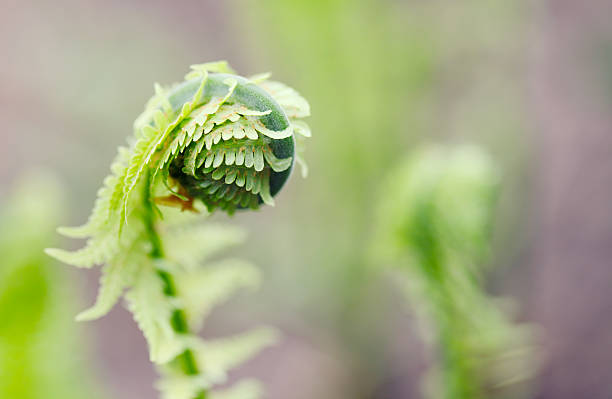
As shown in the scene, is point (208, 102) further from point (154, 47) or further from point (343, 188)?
point (154, 47)

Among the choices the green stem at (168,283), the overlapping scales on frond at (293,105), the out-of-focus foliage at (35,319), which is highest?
the out-of-focus foliage at (35,319)

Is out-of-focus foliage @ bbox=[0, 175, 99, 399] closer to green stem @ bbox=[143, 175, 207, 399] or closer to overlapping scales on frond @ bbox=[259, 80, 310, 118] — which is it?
green stem @ bbox=[143, 175, 207, 399]

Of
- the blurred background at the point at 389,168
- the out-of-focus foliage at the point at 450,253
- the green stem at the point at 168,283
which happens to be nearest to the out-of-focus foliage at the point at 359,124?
the blurred background at the point at 389,168

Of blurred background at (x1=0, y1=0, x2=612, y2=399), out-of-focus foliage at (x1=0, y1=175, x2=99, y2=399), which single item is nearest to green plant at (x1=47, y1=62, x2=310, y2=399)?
out-of-focus foliage at (x1=0, y1=175, x2=99, y2=399)

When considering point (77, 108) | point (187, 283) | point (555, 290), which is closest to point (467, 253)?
point (187, 283)

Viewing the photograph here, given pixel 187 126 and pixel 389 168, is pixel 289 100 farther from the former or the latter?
pixel 389 168

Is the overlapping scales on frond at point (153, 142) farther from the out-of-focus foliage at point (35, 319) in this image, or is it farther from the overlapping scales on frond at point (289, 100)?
the out-of-focus foliage at point (35, 319)
